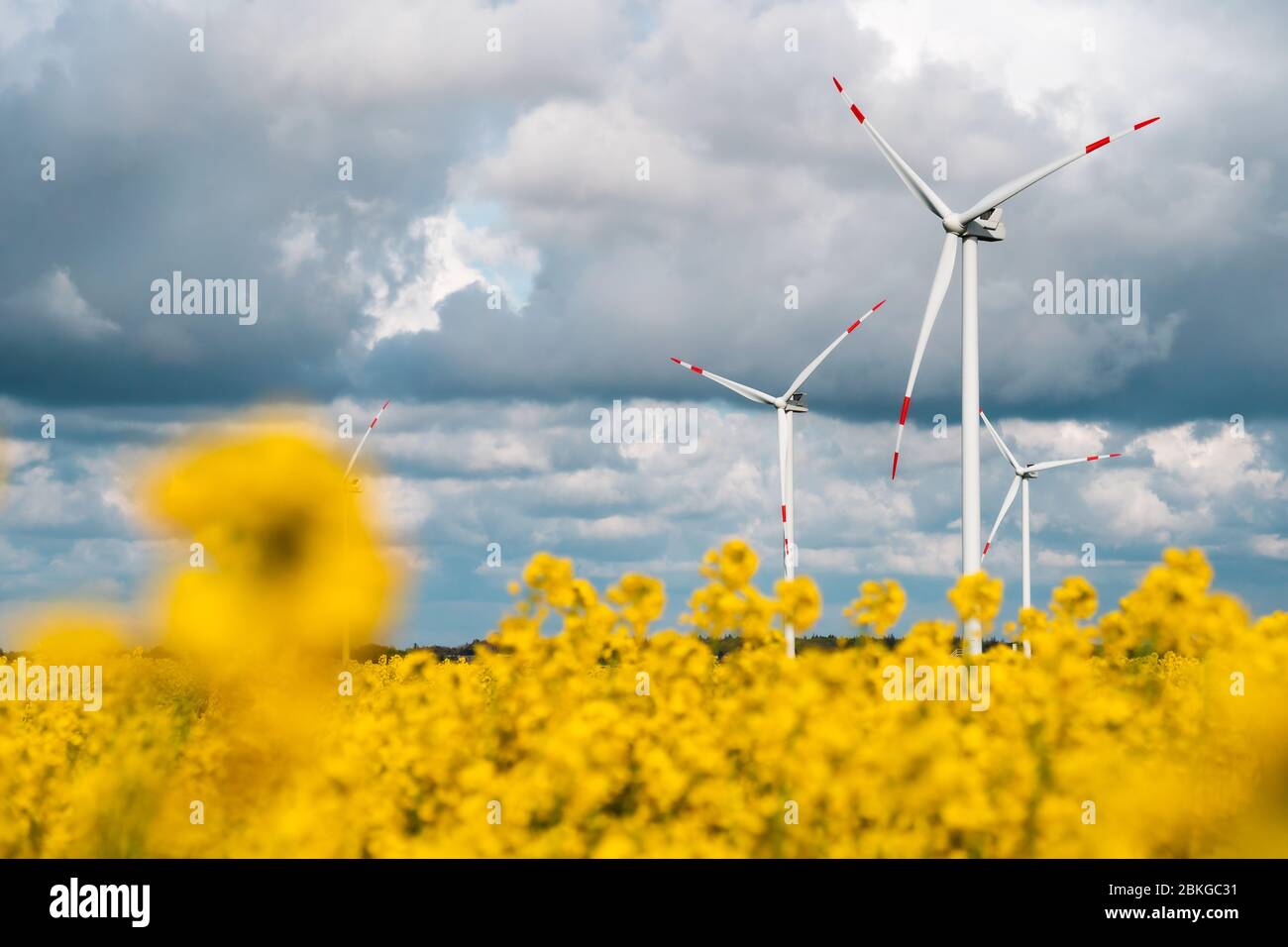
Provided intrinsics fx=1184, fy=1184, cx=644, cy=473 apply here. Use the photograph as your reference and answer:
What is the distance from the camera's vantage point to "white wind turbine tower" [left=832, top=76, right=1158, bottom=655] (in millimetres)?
17359

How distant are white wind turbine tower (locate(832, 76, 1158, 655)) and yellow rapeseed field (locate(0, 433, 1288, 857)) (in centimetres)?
754

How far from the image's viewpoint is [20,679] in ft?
46.9

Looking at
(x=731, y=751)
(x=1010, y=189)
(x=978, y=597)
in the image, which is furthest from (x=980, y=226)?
(x=731, y=751)

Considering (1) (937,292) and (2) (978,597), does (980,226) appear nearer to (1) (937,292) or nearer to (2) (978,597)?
(1) (937,292)

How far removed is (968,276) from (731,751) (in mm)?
13494

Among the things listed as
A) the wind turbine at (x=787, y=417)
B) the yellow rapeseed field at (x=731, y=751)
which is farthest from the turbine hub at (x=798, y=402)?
the yellow rapeseed field at (x=731, y=751)

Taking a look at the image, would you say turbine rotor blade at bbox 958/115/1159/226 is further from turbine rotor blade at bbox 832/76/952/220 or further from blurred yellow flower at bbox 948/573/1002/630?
blurred yellow flower at bbox 948/573/1002/630

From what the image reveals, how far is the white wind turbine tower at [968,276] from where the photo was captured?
1736 centimetres

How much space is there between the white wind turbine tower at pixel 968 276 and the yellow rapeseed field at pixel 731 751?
754 centimetres

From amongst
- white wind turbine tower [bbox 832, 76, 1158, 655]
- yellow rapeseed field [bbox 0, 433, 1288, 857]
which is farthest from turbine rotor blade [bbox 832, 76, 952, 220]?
yellow rapeseed field [bbox 0, 433, 1288, 857]
